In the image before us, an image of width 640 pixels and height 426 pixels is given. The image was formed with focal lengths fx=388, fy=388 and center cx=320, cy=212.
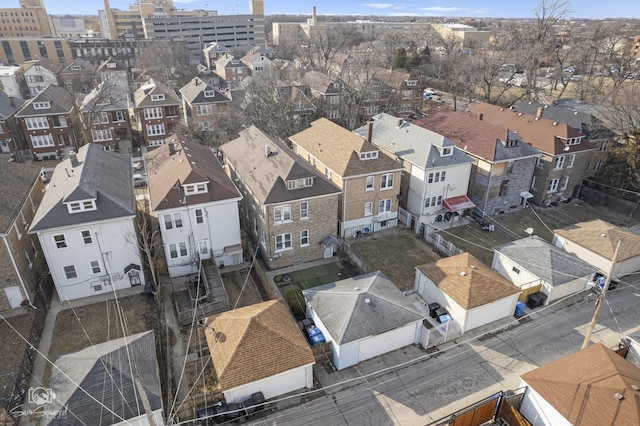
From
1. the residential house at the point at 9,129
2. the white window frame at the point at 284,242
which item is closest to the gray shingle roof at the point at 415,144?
the white window frame at the point at 284,242

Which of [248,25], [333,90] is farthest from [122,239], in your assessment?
[248,25]

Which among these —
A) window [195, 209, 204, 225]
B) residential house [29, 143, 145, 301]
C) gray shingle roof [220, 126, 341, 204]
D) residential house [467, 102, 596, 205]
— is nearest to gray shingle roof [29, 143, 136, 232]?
residential house [29, 143, 145, 301]

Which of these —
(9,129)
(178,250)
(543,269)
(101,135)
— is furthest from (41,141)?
(543,269)

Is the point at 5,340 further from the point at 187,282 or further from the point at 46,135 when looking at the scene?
the point at 46,135

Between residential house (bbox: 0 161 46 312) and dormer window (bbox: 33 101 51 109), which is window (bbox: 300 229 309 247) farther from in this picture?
dormer window (bbox: 33 101 51 109)

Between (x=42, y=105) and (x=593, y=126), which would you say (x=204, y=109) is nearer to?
(x=42, y=105)

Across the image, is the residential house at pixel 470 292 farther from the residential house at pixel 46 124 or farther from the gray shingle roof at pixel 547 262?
the residential house at pixel 46 124
